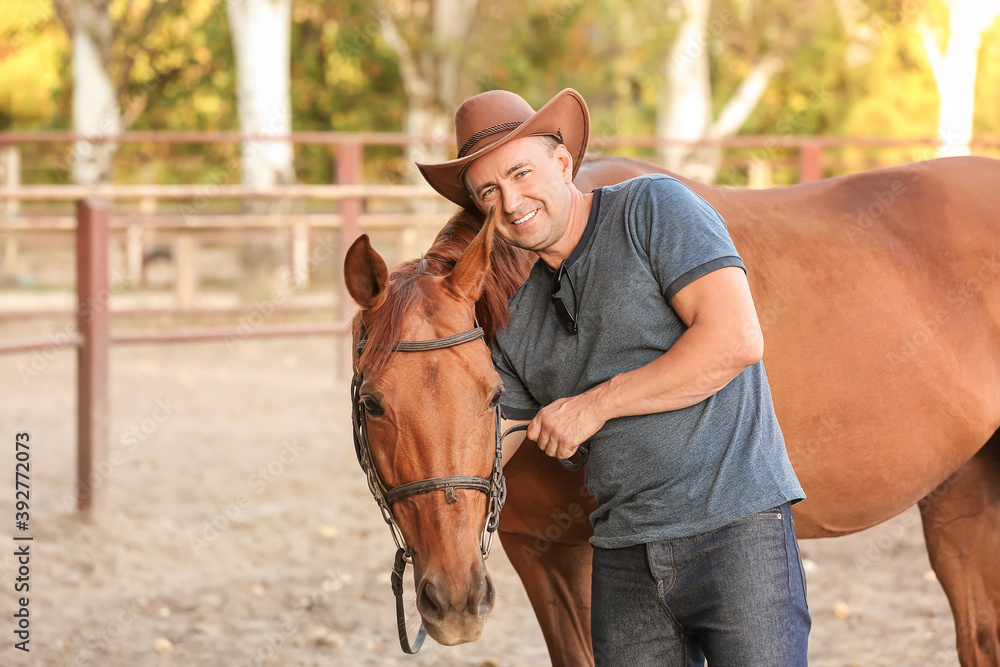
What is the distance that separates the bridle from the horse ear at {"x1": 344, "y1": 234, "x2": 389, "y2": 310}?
8 centimetres

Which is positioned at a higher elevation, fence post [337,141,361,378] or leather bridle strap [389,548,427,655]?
fence post [337,141,361,378]

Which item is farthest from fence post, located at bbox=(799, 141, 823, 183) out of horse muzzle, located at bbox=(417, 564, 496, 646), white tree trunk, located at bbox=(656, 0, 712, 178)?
white tree trunk, located at bbox=(656, 0, 712, 178)

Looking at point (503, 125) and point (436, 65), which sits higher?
point (436, 65)

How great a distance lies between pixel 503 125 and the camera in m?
1.80

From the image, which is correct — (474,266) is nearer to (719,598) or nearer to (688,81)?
(719,598)

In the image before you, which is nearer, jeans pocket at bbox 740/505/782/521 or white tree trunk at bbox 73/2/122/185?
jeans pocket at bbox 740/505/782/521

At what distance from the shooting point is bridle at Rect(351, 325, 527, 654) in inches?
60.7

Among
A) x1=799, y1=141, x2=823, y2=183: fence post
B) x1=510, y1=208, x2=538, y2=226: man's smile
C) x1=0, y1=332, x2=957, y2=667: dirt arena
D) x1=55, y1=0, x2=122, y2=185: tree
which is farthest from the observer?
x1=55, y1=0, x2=122, y2=185: tree

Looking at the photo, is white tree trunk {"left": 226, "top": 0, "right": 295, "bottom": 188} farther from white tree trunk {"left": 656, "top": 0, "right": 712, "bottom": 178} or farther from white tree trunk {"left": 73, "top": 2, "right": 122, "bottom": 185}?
white tree trunk {"left": 656, "top": 0, "right": 712, "bottom": 178}

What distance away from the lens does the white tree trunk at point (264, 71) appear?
1141 cm

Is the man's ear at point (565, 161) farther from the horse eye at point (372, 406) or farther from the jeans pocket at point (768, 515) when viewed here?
the jeans pocket at point (768, 515)

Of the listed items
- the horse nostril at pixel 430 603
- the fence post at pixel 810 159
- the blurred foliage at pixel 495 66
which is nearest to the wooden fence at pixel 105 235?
the fence post at pixel 810 159

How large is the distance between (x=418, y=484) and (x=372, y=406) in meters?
0.15

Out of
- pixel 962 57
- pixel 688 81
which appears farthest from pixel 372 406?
pixel 962 57
